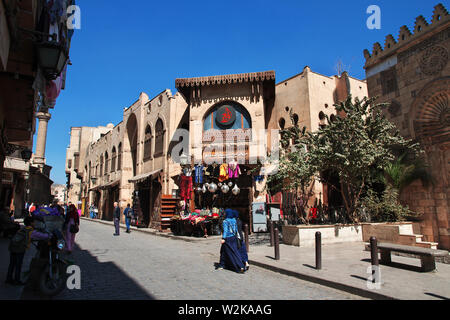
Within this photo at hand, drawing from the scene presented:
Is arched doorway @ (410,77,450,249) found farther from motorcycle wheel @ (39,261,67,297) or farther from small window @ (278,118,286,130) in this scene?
motorcycle wheel @ (39,261,67,297)

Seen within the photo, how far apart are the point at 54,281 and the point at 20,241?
115cm

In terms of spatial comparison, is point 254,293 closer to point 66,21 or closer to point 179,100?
point 66,21

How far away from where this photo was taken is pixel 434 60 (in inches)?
456

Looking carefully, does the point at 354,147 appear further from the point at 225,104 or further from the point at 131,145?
the point at 131,145

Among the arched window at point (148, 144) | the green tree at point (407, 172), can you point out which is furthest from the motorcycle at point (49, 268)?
the arched window at point (148, 144)

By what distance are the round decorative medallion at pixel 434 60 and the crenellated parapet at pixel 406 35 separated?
2.96 feet

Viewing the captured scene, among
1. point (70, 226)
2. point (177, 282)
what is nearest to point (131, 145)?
point (70, 226)

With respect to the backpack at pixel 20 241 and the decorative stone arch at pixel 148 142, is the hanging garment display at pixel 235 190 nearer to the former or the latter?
the decorative stone arch at pixel 148 142

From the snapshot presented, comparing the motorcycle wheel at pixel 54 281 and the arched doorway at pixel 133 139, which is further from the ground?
the arched doorway at pixel 133 139

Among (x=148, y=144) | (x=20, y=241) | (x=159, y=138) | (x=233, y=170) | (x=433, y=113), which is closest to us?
(x=20, y=241)

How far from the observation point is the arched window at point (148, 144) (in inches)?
893

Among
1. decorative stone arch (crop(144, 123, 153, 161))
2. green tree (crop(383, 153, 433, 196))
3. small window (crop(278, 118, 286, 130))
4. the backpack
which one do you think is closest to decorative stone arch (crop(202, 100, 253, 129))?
small window (crop(278, 118, 286, 130))

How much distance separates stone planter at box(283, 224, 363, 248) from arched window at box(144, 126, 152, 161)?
47.1ft

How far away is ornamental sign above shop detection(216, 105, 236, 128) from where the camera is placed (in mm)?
17947
